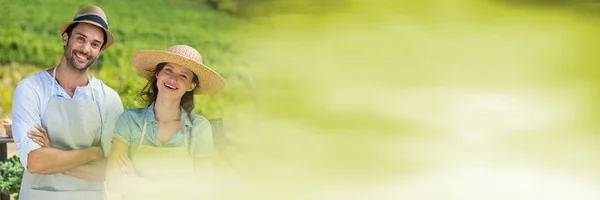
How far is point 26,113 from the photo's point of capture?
1.92 m

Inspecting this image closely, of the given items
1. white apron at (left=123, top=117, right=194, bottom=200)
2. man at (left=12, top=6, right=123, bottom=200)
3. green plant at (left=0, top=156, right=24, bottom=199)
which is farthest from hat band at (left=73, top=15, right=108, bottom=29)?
green plant at (left=0, top=156, right=24, bottom=199)

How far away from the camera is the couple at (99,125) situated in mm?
1920

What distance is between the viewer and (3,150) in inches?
99.0

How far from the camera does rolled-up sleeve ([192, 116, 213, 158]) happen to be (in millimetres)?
1960

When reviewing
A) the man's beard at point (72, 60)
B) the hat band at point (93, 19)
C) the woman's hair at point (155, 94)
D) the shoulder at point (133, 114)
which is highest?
the hat band at point (93, 19)

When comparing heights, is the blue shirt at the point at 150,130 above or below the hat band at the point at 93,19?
below

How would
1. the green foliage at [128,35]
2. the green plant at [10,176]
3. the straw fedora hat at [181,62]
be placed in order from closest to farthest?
the straw fedora hat at [181,62]
the green foliage at [128,35]
the green plant at [10,176]

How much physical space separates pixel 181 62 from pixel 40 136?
1.10 ft

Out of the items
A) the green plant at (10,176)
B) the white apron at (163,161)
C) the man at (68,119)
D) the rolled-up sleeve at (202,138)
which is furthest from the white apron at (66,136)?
the green plant at (10,176)

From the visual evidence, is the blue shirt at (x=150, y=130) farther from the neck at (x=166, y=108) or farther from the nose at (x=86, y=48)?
the nose at (x=86, y=48)

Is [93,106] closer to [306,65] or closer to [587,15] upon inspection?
[306,65]

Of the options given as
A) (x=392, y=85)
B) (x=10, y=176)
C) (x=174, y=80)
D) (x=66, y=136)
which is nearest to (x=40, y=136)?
(x=66, y=136)

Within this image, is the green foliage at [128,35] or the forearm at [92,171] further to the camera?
the green foliage at [128,35]

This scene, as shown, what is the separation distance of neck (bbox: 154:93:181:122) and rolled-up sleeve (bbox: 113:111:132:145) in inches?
2.5
